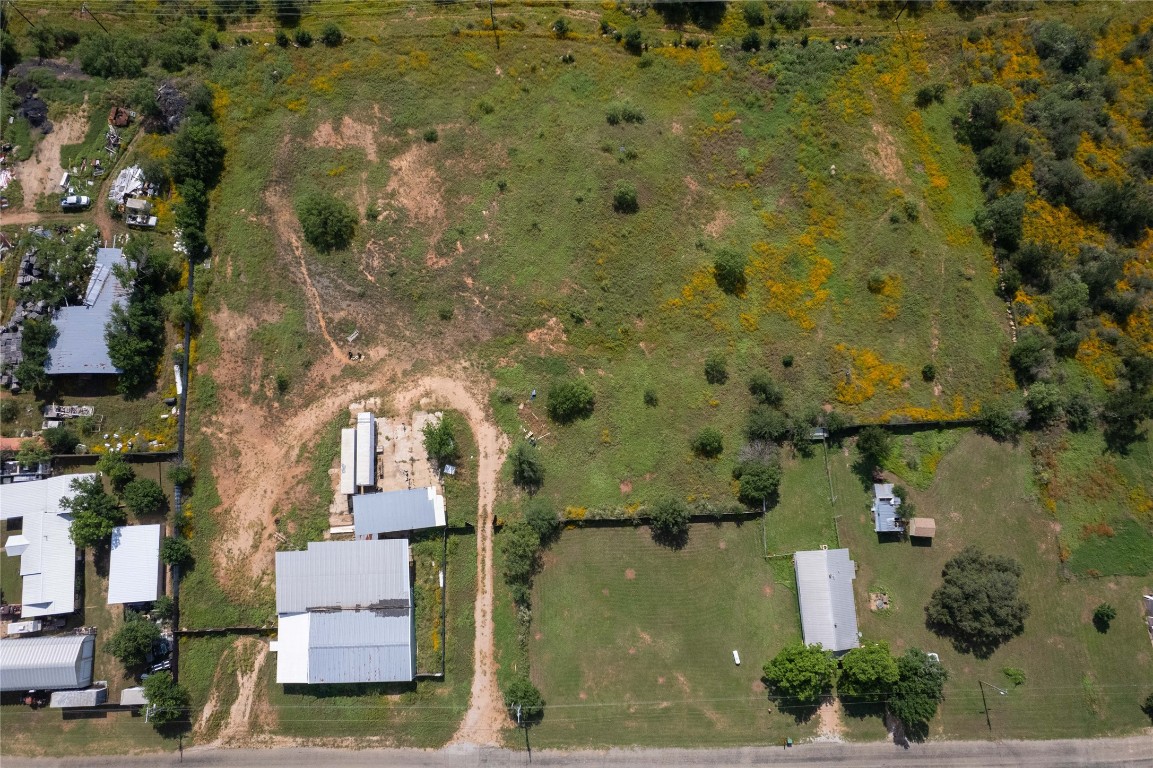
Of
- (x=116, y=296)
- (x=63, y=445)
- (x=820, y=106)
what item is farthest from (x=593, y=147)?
(x=63, y=445)

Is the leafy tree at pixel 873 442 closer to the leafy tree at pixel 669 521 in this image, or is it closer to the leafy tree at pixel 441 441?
the leafy tree at pixel 669 521

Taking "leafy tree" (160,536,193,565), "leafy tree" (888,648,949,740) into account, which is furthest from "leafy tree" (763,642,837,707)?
"leafy tree" (160,536,193,565)

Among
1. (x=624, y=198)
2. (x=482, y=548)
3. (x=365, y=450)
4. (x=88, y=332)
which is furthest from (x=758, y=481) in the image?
(x=88, y=332)

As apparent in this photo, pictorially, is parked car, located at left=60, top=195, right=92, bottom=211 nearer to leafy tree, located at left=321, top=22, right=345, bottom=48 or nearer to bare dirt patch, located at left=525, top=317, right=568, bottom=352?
leafy tree, located at left=321, top=22, right=345, bottom=48

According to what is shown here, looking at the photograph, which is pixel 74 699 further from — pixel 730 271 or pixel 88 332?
pixel 730 271

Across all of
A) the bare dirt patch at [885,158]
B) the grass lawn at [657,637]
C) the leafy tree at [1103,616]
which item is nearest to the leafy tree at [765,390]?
the grass lawn at [657,637]
